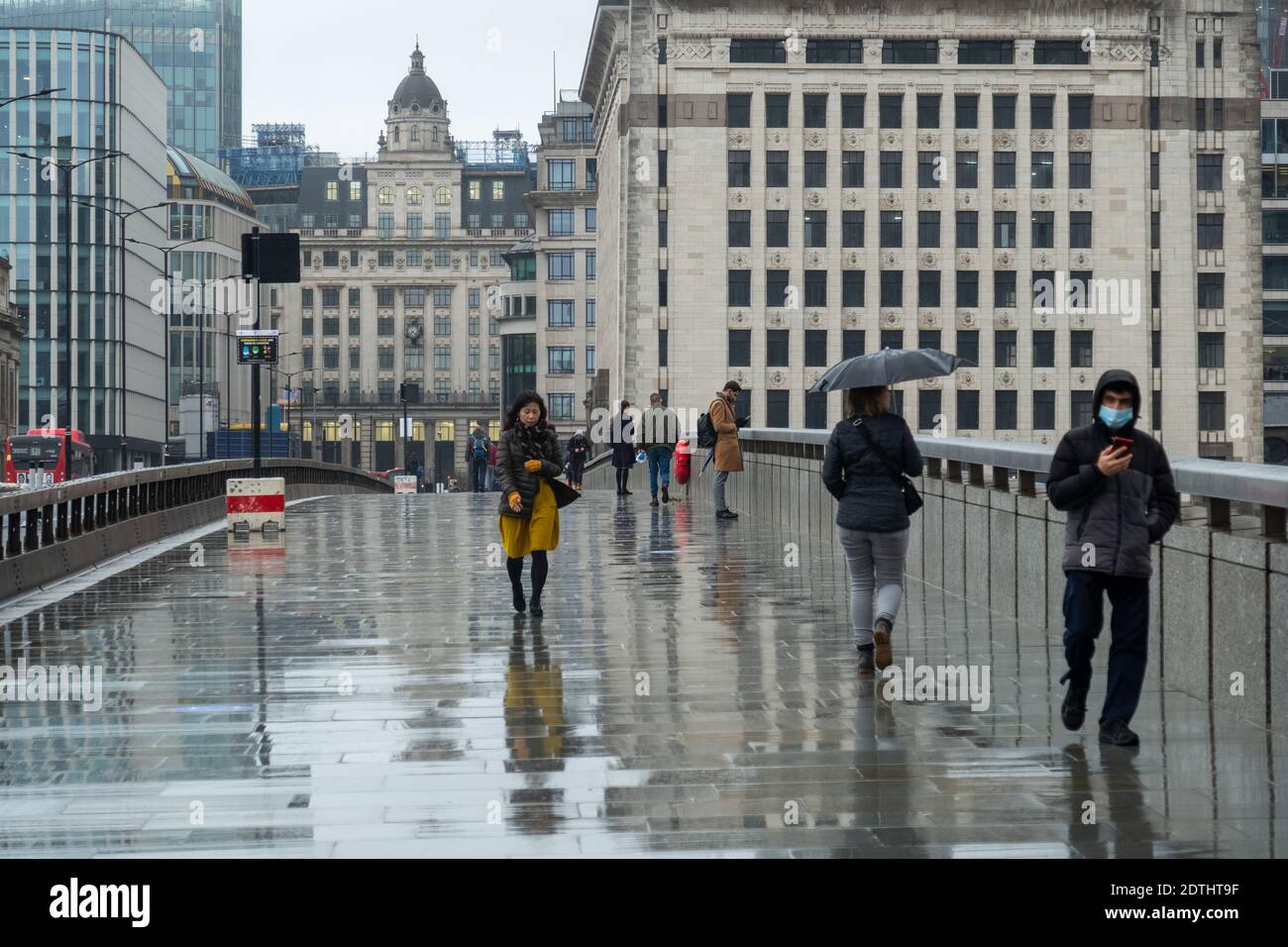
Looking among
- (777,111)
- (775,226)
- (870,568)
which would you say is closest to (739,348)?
(775,226)

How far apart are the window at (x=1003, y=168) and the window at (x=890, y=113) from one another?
4698mm

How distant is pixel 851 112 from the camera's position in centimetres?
8231

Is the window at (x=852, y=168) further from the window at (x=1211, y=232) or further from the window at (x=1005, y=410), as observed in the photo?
the window at (x=1211, y=232)

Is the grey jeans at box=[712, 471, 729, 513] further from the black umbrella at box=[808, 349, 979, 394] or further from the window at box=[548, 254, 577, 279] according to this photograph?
the window at box=[548, 254, 577, 279]

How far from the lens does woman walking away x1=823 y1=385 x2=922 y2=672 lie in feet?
34.0

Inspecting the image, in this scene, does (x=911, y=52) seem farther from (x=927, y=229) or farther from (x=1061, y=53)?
(x=927, y=229)

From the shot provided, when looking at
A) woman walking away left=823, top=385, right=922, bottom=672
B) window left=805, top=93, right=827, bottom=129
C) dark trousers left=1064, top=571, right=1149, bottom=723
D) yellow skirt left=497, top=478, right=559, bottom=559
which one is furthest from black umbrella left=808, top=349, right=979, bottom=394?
window left=805, top=93, right=827, bottom=129

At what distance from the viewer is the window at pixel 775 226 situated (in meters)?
82.4

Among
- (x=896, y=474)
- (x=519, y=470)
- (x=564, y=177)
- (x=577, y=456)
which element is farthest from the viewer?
(x=564, y=177)

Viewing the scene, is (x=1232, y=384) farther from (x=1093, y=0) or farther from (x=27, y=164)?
(x=27, y=164)

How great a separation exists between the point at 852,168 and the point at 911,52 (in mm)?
5906
